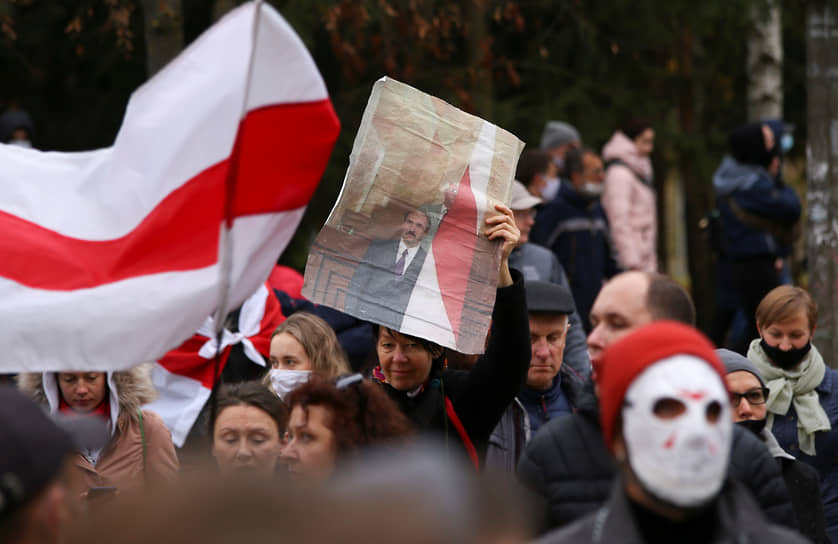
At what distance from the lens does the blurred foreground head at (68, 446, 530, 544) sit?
2.06 meters

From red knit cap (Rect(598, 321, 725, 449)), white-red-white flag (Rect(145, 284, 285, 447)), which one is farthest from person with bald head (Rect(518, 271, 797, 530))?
white-red-white flag (Rect(145, 284, 285, 447))

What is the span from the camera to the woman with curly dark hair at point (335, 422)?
13.2ft

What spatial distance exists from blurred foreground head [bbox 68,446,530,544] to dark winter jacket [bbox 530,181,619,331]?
7510 millimetres

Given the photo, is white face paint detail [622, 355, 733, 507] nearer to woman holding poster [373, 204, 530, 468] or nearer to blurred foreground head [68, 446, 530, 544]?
blurred foreground head [68, 446, 530, 544]

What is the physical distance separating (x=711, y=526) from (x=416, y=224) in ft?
7.36

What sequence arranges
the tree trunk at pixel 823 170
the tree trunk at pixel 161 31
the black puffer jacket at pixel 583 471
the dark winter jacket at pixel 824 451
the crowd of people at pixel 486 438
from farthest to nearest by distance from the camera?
the tree trunk at pixel 161 31 < the tree trunk at pixel 823 170 < the dark winter jacket at pixel 824 451 < the black puffer jacket at pixel 583 471 < the crowd of people at pixel 486 438

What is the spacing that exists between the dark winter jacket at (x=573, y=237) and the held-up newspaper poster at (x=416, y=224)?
478 cm

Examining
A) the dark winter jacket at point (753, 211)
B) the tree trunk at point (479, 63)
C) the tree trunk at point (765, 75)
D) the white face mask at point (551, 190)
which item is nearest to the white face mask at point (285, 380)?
the white face mask at point (551, 190)

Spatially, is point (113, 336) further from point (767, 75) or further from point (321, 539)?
point (767, 75)

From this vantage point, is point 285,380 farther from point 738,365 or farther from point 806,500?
point 806,500

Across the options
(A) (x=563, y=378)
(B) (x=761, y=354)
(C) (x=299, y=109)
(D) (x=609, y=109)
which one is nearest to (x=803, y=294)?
(B) (x=761, y=354)

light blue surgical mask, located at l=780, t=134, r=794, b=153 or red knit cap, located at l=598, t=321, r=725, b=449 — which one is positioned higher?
red knit cap, located at l=598, t=321, r=725, b=449

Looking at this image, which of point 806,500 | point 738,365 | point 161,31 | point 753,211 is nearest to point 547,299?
point 738,365

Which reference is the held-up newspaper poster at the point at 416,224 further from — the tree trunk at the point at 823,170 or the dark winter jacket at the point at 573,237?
the dark winter jacket at the point at 573,237
